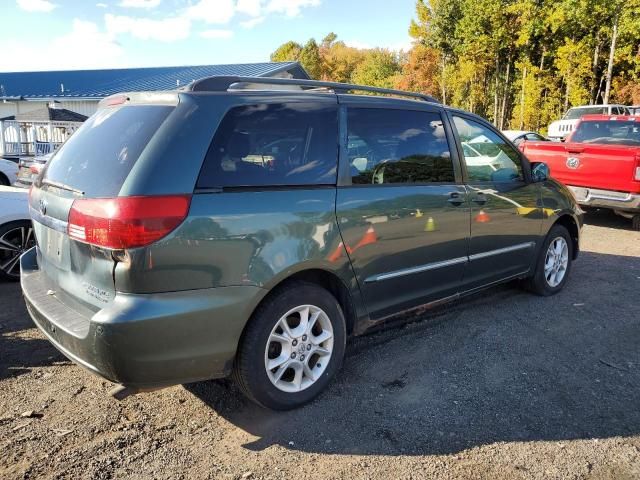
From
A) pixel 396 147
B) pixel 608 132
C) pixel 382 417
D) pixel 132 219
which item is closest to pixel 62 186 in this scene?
pixel 132 219

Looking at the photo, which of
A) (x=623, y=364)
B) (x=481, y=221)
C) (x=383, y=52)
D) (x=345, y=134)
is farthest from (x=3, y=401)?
(x=383, y=52)

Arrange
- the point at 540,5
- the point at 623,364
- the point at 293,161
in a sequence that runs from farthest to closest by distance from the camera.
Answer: the point at 540,5, the point at 623,364, the point at 293,161

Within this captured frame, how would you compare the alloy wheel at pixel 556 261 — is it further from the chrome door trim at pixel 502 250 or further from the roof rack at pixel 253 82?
the roof rack at pixel 253 82

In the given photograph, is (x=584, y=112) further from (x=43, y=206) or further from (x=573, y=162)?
(x=43, y=206)

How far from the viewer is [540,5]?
1075 inches

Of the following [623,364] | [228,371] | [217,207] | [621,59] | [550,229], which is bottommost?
[623,364]

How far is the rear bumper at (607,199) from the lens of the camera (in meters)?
7.90

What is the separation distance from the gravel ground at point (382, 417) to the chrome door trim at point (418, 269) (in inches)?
24.5

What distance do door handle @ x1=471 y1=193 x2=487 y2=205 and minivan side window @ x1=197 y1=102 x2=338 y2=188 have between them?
143 centimetres

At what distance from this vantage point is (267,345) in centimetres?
292

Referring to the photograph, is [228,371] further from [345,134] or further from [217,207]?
[345,134]

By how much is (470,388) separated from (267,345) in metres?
1.41

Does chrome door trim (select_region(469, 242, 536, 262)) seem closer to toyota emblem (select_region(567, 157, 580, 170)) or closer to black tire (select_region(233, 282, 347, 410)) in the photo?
black tire (select_region(233, 282, 347, 410))

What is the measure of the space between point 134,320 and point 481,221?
2841mm
